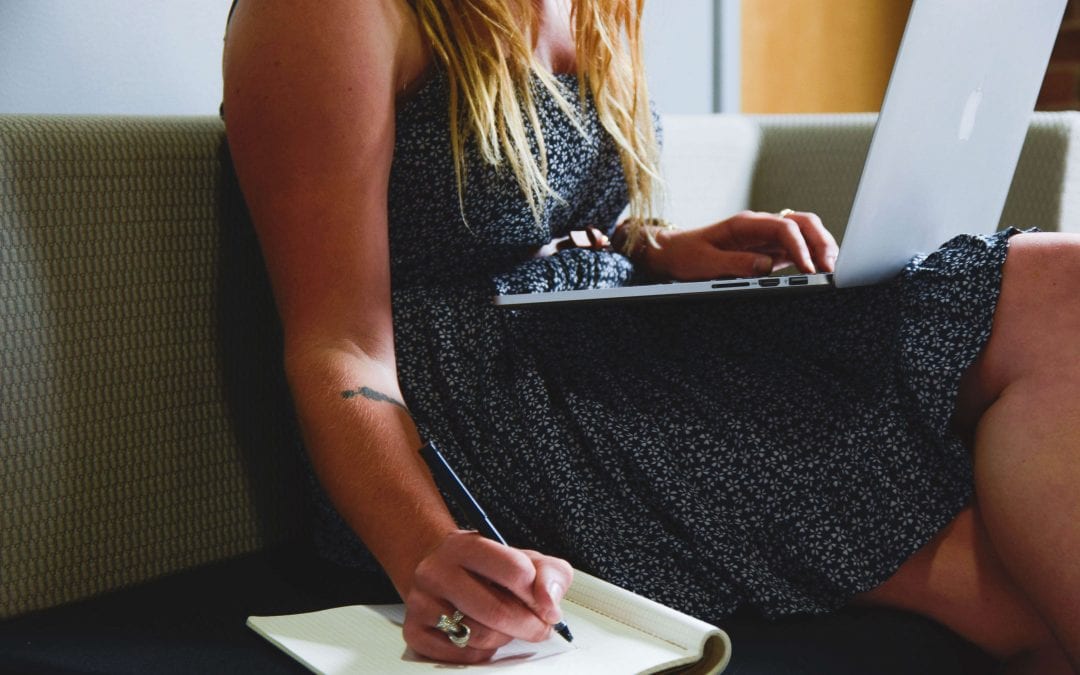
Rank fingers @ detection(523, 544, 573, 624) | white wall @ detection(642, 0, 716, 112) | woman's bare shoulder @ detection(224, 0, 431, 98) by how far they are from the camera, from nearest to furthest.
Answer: fingers @ detection(523, 544, 573, 624) → woman's bare shoulder @ detection(224, 0, 431, 98) → white wall @ detection(642, 0, 716, 112)

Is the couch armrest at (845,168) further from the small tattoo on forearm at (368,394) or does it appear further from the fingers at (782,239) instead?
the small tattoo on forearm at (368,394)

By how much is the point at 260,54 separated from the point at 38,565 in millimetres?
410

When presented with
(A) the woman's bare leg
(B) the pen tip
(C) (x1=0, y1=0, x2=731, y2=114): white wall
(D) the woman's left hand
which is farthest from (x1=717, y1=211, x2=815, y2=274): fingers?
(C) (x1=0, y1=0, x2=731, y2=114): white wall

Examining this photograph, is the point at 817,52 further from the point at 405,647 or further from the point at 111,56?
the point at 405,647

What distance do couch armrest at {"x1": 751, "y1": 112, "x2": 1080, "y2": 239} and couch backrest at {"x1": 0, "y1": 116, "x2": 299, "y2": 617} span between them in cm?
90

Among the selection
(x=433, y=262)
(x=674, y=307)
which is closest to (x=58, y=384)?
(x=433, y=262)

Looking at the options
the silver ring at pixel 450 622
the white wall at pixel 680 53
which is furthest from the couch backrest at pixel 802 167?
the silver ring at pixel 450 622

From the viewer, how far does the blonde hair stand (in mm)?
871

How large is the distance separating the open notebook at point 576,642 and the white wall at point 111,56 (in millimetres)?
589

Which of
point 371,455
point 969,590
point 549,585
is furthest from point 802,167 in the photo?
point 549,585

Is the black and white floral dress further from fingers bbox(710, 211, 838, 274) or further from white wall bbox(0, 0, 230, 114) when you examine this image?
white wall bbox(0, 0, 230, 114)

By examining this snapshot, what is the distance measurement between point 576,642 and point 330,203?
14.0 inches

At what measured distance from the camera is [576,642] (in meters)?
0.65

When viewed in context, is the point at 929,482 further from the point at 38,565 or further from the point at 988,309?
the point at 38,565
